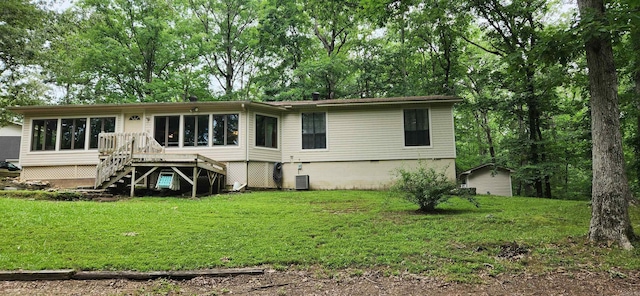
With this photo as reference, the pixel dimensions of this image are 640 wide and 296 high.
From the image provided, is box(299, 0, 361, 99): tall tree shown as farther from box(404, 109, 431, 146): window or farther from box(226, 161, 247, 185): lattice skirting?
box(226, 161, 247, 185): lattice skirting

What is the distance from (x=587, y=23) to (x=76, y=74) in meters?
24.9

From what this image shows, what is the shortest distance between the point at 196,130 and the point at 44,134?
6.23 metres

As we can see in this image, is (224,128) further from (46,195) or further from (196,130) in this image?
(46,195)

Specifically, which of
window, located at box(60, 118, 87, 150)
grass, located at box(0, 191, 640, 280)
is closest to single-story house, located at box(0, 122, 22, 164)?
window, located at box(60, 118, 87, 150)

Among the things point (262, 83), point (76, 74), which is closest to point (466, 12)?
Result: point (262, 83)

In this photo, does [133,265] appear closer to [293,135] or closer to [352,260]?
[352,260]

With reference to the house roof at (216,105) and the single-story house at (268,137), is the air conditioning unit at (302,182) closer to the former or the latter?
the single-story house at (268,137)

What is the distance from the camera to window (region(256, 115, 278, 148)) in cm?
1413

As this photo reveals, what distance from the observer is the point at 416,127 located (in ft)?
47.1

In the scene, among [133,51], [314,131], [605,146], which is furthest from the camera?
[133,51]

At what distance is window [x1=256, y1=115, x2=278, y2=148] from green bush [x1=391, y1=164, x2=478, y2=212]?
744 centimetres

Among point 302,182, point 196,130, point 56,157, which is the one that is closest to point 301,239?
point 302,182

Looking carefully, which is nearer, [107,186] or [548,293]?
[548,293]

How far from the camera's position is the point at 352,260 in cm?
471
